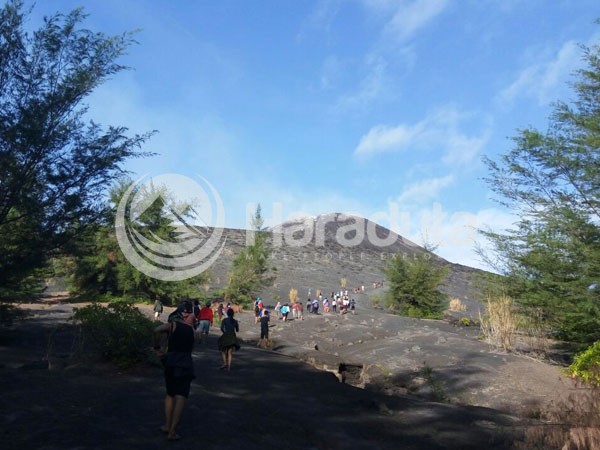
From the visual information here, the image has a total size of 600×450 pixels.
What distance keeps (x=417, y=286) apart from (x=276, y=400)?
29.8m

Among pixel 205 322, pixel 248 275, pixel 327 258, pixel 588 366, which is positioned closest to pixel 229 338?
pixel 205 322

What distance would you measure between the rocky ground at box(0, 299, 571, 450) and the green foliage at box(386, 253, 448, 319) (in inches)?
787

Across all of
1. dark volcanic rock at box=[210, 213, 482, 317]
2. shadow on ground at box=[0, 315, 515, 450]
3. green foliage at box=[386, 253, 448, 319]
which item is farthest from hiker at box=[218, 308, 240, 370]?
green foliage at box=[386, 253, 448, 319]

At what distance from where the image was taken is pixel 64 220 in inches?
535

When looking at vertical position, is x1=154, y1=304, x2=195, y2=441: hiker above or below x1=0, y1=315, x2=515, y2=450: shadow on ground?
above

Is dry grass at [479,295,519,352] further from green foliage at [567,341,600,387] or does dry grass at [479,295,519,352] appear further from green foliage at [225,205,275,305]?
green foliage at [225,205,275,305]

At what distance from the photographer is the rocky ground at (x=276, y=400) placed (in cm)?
745

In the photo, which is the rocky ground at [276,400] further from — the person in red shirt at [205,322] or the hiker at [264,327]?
the hiker at [264,327]

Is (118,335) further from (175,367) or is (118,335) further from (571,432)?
(571,432)

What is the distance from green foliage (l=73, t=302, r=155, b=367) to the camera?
11.6 m

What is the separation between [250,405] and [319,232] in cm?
8813

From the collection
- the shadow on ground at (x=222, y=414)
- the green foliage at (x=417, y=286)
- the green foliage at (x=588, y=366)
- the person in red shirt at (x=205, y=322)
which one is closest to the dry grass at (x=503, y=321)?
the green foliage at (x=588, y=366)

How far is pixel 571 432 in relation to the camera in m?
6.94

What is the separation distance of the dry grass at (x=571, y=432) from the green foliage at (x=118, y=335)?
7.99 m
